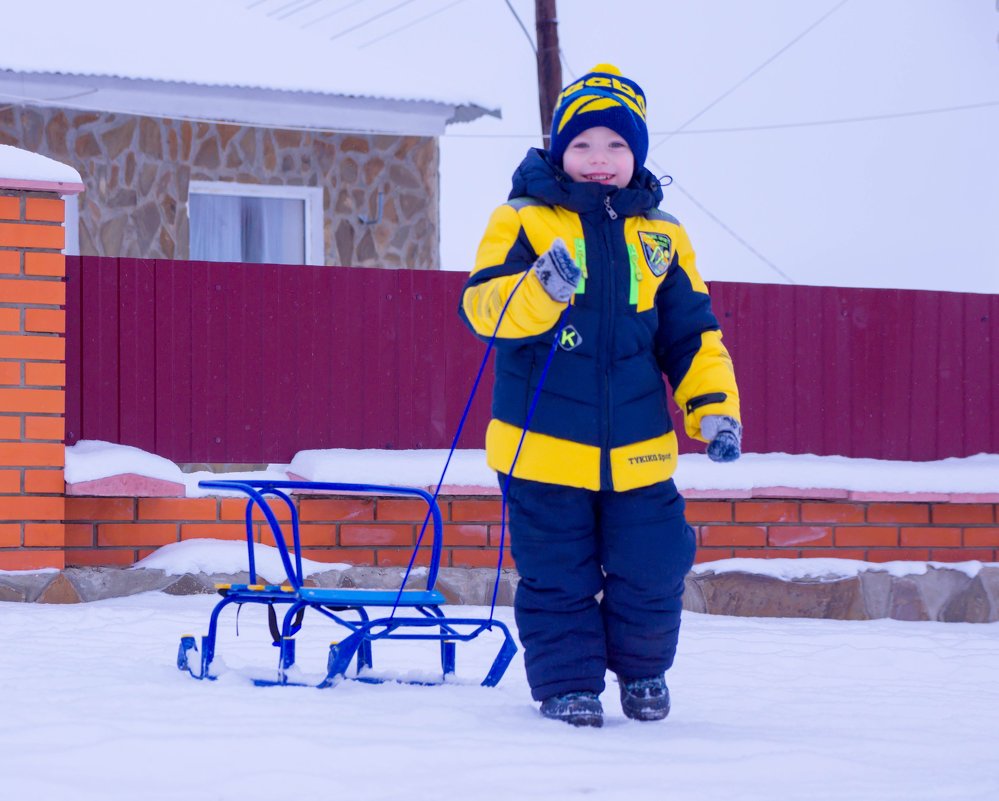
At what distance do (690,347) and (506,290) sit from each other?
55cm

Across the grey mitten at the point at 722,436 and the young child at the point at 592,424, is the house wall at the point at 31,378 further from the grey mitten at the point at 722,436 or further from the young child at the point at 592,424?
the grey mitten at the point at 722,436

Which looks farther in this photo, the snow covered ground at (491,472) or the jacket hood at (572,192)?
the snow covered ground at (491,472)

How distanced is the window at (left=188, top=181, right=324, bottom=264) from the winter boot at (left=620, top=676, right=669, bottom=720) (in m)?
6.86

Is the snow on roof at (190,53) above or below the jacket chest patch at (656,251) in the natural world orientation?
above

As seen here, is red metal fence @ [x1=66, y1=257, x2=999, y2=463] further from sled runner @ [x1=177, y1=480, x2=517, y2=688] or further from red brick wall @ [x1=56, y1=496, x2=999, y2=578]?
sled runner @ [x1=177, y1=480, x2=517, y2=688]

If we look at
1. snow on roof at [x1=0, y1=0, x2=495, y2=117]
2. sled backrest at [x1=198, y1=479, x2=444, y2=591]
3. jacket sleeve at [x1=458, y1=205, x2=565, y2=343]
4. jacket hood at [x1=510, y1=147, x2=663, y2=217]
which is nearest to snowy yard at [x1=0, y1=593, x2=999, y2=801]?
sled backrest at [x1=198, y1=479, x2=444, y2=591]

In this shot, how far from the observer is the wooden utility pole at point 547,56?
11500mm

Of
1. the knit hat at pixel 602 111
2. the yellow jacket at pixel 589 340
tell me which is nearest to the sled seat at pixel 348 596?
the yellow jacket at pixel 589 340

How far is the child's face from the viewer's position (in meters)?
3.24

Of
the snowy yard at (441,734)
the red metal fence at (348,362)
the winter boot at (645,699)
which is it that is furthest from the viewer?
the red metal fence at (348,362)

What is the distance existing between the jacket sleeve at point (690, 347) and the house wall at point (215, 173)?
6.41m

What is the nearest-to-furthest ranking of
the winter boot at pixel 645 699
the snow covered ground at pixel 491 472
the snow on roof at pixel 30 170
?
1. the winter boot at pixel 645 699
2. the snow on roof at pixel 30 170
3. the snow covered ground at pixel 491 472

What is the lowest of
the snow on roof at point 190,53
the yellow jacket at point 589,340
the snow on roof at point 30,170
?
the yellow jacket at point 589,340

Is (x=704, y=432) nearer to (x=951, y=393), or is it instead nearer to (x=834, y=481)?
(x=834, y=481)
